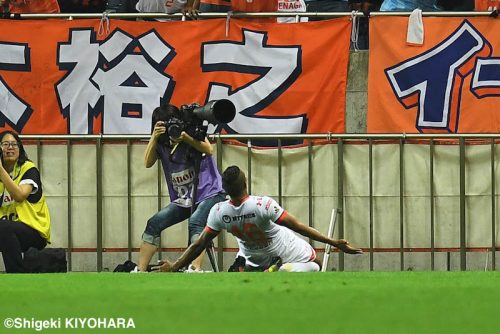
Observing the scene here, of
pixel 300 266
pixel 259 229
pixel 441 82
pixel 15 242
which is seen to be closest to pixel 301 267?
pixel 300 266

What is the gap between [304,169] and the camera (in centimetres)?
1359

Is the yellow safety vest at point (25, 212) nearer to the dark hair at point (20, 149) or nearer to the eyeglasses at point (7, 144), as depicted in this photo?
the dark hair at point (20, 149)

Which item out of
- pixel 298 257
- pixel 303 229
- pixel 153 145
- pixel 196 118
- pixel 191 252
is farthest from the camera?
pixel 153 145

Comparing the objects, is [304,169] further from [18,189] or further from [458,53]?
[18,189]

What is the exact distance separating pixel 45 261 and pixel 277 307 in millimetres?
6080

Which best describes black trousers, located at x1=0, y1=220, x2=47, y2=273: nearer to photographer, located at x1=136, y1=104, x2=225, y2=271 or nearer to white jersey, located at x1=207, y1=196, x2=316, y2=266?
photographer, located at x1=136, y1=104, x2=225, y2=271

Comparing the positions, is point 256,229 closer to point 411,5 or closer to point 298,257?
point 298,257

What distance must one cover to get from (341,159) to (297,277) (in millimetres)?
6417

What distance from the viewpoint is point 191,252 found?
11000mm

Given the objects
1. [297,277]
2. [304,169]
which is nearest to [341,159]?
[304,169]

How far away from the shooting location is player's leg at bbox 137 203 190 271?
41.5ft

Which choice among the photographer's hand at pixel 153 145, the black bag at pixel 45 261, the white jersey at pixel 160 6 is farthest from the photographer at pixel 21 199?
the white jersey at pixel 160 6

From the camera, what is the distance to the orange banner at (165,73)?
1374cm

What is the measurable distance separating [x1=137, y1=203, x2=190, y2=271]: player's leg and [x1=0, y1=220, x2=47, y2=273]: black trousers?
970 mm
